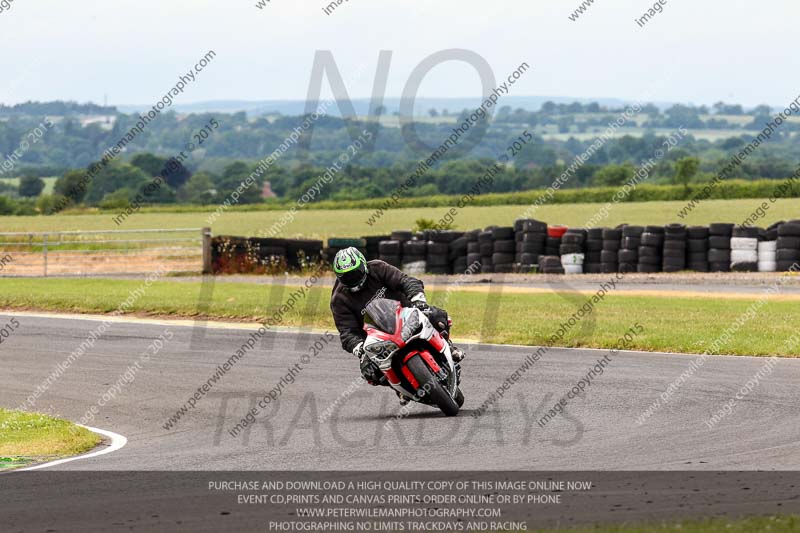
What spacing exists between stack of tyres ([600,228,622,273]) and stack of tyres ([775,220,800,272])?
409 cm

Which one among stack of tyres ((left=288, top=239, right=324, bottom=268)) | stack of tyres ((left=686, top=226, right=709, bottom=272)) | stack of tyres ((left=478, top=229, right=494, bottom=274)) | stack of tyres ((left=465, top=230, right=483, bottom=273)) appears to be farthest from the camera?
stack of tyres ((left=288, top=239, right=324, bottom=268))

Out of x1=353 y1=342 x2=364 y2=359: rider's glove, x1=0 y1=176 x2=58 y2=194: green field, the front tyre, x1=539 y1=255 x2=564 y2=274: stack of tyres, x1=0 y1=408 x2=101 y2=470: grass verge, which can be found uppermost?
x1=0 y1=176 x2=58 y2=194: green field

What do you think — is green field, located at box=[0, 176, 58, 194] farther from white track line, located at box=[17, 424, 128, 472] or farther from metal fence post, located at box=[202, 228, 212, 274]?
white track line, located at box=[17, 424, 128, 472]

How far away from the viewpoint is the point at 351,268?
38.7 feet

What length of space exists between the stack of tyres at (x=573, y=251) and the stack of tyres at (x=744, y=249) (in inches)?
158

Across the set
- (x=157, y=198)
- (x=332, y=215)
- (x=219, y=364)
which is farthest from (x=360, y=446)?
(x=157, y=198)

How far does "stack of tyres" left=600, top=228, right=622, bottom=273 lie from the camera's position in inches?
1284

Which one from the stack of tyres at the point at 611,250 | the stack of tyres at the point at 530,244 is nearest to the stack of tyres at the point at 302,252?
the stack of tyres at the point at 530,244

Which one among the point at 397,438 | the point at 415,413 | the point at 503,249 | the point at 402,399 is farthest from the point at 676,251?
the point at 397,438

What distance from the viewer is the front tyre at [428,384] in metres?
11.5

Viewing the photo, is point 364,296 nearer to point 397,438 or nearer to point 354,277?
point 354,277

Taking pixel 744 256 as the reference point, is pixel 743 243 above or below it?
above

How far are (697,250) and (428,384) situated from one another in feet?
71.2
